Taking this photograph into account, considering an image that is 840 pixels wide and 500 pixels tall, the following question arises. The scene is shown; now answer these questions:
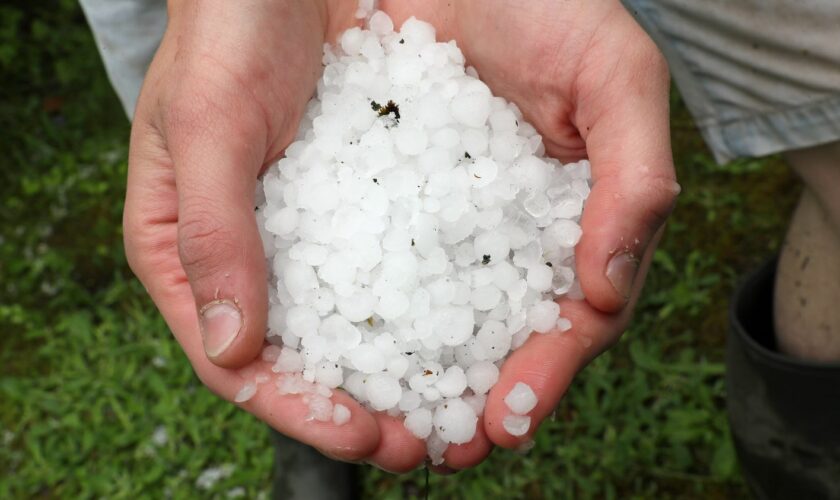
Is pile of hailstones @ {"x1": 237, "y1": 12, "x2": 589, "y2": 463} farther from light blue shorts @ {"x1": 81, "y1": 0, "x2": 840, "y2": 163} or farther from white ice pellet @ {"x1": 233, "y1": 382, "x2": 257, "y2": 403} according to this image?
light blue shorts @ {"x1": 81, "y1": 0, "x2": 840, "y2": 163}

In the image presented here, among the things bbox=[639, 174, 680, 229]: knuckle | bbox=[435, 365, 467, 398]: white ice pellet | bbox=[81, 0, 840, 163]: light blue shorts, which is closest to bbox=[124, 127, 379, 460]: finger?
bbox=[435, 365, 467, 398]: white ice pellet

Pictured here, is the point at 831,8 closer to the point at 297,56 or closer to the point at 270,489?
the point at 297,56

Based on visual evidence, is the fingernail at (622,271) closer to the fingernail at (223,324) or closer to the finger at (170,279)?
the finger at (170,279)

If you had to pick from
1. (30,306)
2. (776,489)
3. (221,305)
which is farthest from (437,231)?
(30,306)

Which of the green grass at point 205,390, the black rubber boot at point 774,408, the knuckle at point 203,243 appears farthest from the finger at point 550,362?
the green grass at point 205,390

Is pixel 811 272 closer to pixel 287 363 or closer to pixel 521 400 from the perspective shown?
pixel 521 400

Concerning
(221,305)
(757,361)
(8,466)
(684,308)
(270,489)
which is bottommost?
(8,466)
